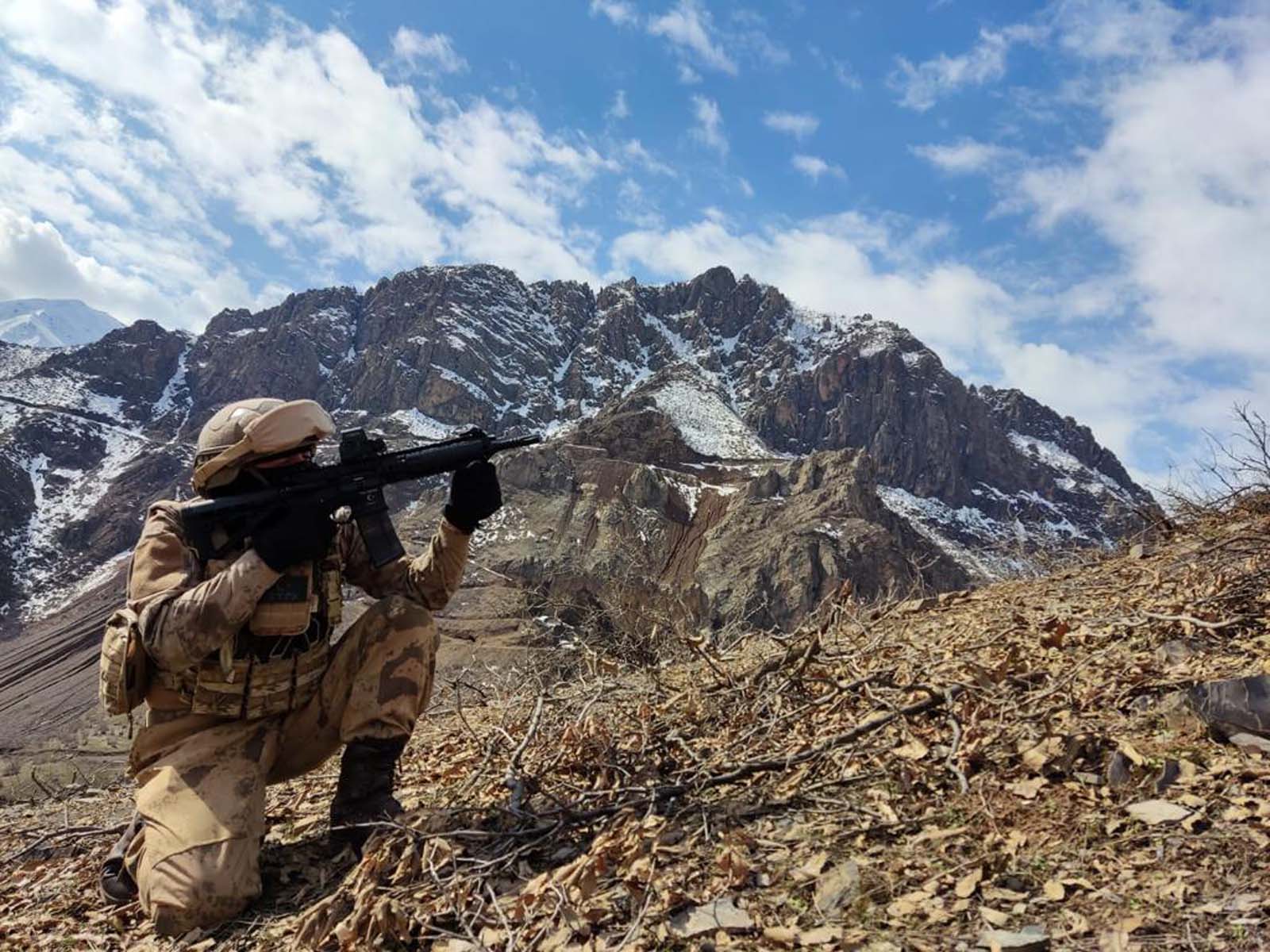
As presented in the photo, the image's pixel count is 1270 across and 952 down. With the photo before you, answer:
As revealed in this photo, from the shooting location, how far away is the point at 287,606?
312 cm

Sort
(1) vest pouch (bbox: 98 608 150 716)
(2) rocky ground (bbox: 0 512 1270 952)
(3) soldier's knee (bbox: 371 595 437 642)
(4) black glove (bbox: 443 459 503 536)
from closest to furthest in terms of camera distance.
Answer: (2) rocky ground (bbox: 0 512 1270 952) < (1) vest pouch (bbox: 98 608 150 716) < (3) soldier's knee (bbox: 371 595 437 642) < (4) black glove (bbox: 443 459 503 536)

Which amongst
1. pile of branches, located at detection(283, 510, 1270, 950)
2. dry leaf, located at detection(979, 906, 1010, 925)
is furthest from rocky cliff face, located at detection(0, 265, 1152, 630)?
dry leaf, located at detection(979, 906, 1010, 925)

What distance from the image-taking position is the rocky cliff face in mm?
65438

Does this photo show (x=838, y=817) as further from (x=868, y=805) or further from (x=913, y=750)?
(x=913, y=750)

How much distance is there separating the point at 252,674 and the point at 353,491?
79cm

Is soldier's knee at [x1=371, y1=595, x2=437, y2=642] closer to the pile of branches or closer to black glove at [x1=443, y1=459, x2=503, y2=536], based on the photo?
black glove at [x1=443, y1=459, x2=503, y2=536]

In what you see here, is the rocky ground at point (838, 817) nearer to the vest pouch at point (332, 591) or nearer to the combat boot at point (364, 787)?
the combat boot at point (364, 787)

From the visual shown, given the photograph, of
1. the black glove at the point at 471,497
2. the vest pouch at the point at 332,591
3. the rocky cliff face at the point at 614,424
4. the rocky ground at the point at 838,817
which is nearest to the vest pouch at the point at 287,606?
the vest pouch at the point at 332,591

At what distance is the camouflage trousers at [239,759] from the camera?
2721 millimetres

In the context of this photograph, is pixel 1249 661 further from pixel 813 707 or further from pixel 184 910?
pixel 184 910

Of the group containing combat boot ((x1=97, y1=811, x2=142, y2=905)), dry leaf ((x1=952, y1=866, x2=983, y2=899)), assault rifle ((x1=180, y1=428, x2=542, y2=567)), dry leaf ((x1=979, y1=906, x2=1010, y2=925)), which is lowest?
combat boot ((x1=97, y1=811, x2=142, y2=905))

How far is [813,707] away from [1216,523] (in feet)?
14.4

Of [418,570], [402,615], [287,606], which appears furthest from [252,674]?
[418,570]

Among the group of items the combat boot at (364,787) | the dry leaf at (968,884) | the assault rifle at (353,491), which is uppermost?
the assault rifle at (353,491)
